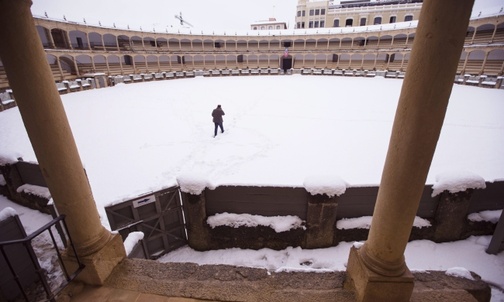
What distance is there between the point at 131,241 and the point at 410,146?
472cm

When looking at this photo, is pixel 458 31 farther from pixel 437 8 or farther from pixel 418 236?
pixel 418 236

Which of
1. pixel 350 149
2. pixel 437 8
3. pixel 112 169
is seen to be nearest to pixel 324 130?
pixel 350 149

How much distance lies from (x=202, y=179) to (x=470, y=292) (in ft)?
14.7

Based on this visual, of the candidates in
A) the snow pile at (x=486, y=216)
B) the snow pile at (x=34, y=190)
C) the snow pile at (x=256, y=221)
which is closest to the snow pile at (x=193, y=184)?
the snow pile at (x=256, y=221)

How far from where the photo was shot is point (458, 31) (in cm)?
194

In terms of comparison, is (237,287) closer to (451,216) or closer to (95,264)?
A: (95,264)

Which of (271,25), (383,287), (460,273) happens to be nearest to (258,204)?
(383,287)

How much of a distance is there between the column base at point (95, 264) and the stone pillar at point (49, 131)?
1 centimetres

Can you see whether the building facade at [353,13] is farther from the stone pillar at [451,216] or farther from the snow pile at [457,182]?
the stone pillar at [451,216]

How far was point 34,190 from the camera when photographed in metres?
6.16

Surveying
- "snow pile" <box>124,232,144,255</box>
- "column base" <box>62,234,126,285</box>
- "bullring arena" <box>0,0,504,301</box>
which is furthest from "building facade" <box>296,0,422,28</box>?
"column base" <box>62,234,126,285</box>

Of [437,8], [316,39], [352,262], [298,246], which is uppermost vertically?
[316,39]

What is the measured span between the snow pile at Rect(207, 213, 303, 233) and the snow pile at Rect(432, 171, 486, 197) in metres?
3.10

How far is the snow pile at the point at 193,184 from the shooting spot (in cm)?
508
